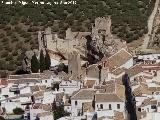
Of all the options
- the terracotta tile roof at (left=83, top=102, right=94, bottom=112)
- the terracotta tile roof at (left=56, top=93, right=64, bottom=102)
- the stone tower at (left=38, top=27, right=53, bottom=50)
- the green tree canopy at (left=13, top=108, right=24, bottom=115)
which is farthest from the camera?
the stone tower at (left=38, top=27, right=53, bottom=50)

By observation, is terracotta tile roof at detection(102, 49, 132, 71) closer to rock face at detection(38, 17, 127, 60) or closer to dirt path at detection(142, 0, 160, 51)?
rock face at detection(38, 17, 127, 60)

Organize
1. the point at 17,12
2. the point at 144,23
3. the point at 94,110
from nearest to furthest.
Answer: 1. the point at 94,110
2. the point at 144,23
3. the point at 17,12

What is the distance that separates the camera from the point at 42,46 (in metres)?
57.2

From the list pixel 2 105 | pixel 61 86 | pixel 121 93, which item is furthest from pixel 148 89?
pixel 2 105

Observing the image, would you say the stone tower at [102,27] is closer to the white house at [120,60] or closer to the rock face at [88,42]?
the rock face at [88,42]

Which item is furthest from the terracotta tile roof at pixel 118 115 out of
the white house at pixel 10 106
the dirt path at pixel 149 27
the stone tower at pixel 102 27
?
the dirt path at pixel 149 27

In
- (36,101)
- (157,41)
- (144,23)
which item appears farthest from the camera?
(144,23)

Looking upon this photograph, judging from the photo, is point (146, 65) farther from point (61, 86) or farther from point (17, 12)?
point (17, 12)

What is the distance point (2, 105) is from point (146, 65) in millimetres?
10418

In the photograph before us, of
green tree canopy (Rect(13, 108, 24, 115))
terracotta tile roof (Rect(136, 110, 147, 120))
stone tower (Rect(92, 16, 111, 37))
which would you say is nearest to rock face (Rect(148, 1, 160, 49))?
stone tower (Rect(92, 16, 111, 37))

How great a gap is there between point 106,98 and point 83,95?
199cm

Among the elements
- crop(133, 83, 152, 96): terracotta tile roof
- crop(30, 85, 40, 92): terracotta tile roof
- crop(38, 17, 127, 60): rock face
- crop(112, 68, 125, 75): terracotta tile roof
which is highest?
crop(38, 17, 127, 60): rock face

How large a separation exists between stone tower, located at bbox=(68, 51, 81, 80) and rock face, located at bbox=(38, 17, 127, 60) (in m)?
3.64

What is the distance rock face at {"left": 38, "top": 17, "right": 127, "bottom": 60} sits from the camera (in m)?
54.7
